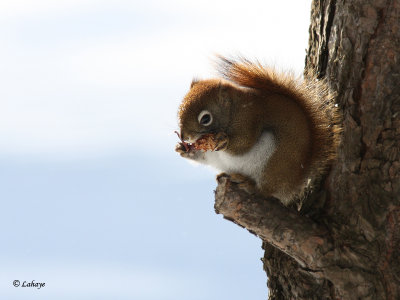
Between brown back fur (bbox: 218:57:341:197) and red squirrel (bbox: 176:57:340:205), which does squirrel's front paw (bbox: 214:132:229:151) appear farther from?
brown back fur (bbox: 218:57:341:197)

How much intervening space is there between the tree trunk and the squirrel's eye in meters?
0.20

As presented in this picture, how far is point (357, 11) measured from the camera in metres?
1.72

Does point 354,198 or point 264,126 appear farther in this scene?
point 264,126

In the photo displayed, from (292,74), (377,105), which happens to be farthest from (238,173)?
(377,105)

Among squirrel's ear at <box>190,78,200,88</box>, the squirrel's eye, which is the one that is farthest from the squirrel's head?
squirrel's ear at <box>190,78,200,88</box>

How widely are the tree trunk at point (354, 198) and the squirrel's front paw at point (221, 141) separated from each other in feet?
0.35

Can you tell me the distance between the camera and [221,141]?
1.83 meters

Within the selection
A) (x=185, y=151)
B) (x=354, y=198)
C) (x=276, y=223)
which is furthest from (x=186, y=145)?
(x=354, y=198)

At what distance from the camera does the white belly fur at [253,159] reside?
1780 mm

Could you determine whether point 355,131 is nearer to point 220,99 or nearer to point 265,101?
point 265,101

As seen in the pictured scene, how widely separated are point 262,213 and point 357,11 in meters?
0.69

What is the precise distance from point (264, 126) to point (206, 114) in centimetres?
20

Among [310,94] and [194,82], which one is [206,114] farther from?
[310,94]

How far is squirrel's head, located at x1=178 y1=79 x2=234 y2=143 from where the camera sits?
6.11 feet
